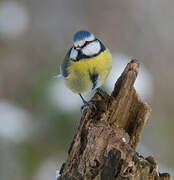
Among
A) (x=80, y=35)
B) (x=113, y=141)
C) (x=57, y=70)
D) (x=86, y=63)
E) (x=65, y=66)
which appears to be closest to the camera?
(x=113, y=141)

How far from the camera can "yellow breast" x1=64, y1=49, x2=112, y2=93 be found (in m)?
1.74

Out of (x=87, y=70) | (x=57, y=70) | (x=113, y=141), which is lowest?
(x=113, y=141)

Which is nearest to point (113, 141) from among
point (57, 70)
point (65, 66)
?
point (65, 66)

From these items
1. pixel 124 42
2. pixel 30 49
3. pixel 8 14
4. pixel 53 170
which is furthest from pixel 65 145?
pixel 8 14

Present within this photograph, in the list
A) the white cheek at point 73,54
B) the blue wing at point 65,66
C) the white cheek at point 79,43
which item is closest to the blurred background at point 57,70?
the blue wing at point 65,66

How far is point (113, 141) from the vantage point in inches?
52.1

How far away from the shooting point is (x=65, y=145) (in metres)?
3.27

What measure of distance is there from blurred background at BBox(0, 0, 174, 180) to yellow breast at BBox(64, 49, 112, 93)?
94 cm

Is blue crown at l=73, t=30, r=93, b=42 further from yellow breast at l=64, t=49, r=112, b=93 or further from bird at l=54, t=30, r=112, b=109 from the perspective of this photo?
yellow breast at l=64, t=49, r=112, b=93

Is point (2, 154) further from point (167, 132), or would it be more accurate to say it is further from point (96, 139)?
point (96, 139)

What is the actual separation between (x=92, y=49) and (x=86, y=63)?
7 cm

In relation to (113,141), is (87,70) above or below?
above

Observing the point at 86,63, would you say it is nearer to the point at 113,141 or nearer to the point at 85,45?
the point at 85,45

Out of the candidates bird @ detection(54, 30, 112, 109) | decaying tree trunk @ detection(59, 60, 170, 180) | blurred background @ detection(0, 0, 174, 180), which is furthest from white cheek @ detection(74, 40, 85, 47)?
blurred background @ detection(0, 0, 174, 180)
